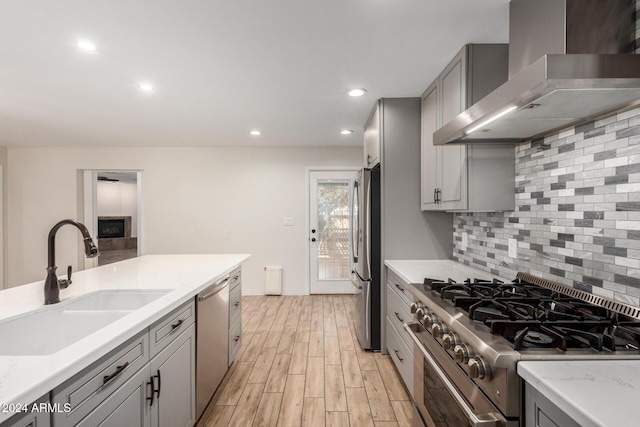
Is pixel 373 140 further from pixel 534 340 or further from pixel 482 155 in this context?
pixel 534 340

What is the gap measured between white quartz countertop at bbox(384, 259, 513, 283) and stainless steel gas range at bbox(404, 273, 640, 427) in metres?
0.41

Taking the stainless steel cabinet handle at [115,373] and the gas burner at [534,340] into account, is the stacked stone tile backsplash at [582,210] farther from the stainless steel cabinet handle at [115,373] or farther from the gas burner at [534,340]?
the stainless steel cabinet handle at [115,373]

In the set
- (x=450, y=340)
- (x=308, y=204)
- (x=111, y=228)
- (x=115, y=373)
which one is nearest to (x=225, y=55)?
(x=115, y=373)

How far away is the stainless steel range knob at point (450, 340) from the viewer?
119cm

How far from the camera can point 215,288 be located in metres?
2.12

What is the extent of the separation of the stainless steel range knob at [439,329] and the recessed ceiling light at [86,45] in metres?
2.54

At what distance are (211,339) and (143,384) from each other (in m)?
0.79

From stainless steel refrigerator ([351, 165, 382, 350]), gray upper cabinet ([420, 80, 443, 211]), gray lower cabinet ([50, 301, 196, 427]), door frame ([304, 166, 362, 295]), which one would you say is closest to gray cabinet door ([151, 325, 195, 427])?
gray lower cabinet ([50, 301, 196, 427])

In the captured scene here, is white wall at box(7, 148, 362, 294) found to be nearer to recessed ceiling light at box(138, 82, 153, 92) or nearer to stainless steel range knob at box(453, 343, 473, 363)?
recessed ceiling light at box(138, 82, 153, 92)

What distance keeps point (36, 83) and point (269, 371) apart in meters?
3.07

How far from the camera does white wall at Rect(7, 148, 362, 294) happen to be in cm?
494

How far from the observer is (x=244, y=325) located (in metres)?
3.64

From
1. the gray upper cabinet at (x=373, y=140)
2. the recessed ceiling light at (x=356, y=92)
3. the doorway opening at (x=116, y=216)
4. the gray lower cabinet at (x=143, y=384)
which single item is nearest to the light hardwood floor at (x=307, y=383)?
the gray lower cabinet at (x=143, y=384)

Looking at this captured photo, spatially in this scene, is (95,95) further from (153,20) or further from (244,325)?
(244,325)
